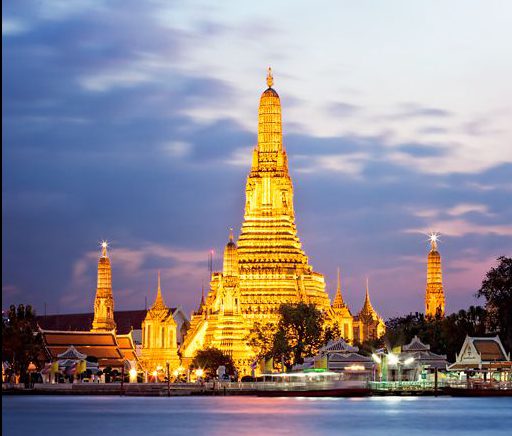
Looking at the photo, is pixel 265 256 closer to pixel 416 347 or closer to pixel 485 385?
pixel 416 347

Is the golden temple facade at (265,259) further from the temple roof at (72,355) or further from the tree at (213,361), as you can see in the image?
the temple roof at (72,355)

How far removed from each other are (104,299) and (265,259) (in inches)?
814

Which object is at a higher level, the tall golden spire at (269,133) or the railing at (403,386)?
the tall golden spire at (269,133)

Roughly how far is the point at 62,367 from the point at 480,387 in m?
35.4

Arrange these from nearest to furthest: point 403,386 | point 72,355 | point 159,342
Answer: point 403,386
point 72,355
point 159,342

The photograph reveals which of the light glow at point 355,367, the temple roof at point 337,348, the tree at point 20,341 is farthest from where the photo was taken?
the tree at point 20,341

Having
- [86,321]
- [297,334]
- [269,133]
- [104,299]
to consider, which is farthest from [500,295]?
[86,321]

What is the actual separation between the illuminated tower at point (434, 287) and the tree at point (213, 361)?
21.0 m

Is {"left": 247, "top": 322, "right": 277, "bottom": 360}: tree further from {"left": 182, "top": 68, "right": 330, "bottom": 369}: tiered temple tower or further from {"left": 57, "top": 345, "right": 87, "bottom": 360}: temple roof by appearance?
{"left": 57, "top": 345, "right": 87, "bottom": 360}: temple roof

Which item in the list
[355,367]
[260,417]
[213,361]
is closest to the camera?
[260,417]

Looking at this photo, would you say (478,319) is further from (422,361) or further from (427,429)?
(427,429)

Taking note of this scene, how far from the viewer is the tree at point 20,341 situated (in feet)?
374

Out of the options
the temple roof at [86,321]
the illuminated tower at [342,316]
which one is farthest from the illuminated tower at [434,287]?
the temple roof at [86,321]

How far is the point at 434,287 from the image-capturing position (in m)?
136
